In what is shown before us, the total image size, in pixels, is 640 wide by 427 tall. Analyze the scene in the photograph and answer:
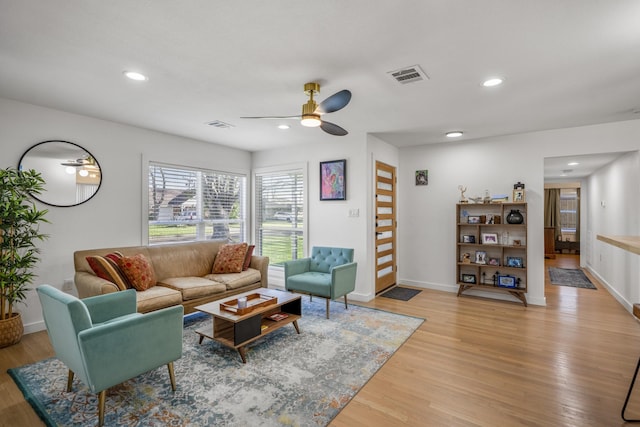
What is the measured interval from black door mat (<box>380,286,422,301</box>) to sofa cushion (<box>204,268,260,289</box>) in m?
2.06

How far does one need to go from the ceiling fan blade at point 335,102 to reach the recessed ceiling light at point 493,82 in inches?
51.8

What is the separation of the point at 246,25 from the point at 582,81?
2924 mm

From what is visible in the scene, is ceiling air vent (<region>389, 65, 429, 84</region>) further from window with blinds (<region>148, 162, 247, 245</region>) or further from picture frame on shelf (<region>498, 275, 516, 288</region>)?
window with blinds (<region>148, 162, 247, 245</region>)

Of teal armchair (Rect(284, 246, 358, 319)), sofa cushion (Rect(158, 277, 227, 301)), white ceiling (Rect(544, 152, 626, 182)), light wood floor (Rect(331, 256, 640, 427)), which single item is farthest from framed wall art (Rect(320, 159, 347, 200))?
white ceiling (Rect(544, 152, 626, 182))

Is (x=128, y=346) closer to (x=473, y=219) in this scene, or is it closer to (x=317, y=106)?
(x=317, y=106)

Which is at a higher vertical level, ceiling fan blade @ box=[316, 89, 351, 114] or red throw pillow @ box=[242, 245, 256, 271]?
ceiling fan blade @ box=[316, 89, 351, 114]

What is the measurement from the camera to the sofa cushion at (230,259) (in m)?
4.45

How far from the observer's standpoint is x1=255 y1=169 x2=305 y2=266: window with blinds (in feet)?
18.2

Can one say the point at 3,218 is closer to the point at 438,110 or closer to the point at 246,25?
the point at 246,25

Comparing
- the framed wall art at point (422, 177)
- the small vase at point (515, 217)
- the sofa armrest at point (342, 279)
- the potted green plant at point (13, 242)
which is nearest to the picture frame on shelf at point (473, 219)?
the small vase at point (515, 217)

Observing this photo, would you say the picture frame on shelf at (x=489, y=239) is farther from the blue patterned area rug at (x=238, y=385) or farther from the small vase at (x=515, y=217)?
the blue patterned area rug at (x=238, y=385)

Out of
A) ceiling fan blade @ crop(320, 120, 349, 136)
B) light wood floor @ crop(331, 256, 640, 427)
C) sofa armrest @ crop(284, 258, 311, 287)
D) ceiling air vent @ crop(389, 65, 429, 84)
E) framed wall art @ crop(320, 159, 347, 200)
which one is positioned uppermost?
ceiling air vent @ crop(389, 65, 429, 84)

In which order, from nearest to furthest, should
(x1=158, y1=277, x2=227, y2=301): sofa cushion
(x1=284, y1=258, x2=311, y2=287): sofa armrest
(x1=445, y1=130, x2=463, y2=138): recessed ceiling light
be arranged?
1. (x1=158, y1=277, x2=227, y2=301): sofa cushion
2. (x1=284, y1=258, x2=311, y2=287): sofa armrest
3. (x1=445, y1=130, x2=463, y2=138): recessed ceiling light

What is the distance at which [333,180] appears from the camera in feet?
16.4
